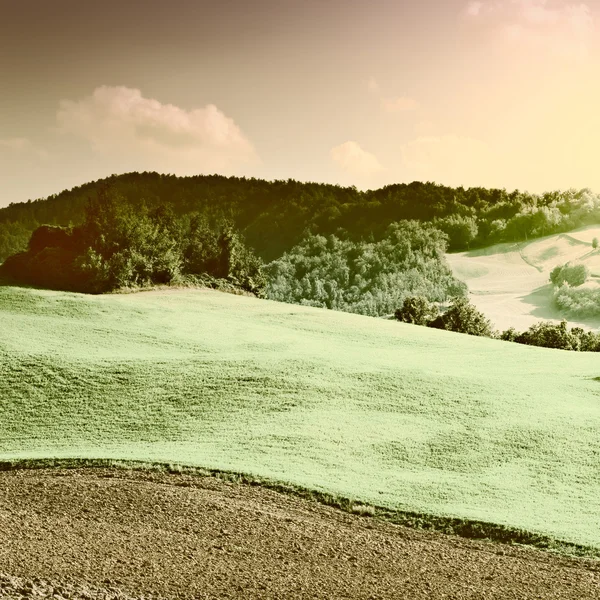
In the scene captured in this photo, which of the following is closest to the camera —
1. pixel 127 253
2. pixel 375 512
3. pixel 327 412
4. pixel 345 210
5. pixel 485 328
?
pixel 375 512

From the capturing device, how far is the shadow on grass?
1398cm

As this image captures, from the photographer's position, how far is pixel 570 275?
244 feet

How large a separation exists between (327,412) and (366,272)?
50.9 m

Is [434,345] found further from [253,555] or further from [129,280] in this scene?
[253,555]

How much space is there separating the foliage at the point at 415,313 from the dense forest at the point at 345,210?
95.8 feet

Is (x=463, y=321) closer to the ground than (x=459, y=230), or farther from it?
closer to the ground

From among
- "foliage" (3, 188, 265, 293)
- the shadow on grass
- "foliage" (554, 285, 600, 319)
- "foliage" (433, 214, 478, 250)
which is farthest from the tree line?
the shadow on grass

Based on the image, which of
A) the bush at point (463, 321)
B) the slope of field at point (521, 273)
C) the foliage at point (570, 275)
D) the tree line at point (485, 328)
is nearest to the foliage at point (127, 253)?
the tree line at point (485, 328)

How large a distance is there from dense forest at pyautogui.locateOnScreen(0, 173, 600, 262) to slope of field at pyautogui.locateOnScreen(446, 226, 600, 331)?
251cm

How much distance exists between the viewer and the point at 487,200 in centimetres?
9731

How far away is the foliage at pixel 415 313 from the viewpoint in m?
53.2

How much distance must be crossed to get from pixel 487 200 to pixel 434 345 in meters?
66.7

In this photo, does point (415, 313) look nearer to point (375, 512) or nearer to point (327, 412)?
point (327, 412)

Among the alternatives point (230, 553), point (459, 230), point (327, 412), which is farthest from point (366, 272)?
point (230, 553)
